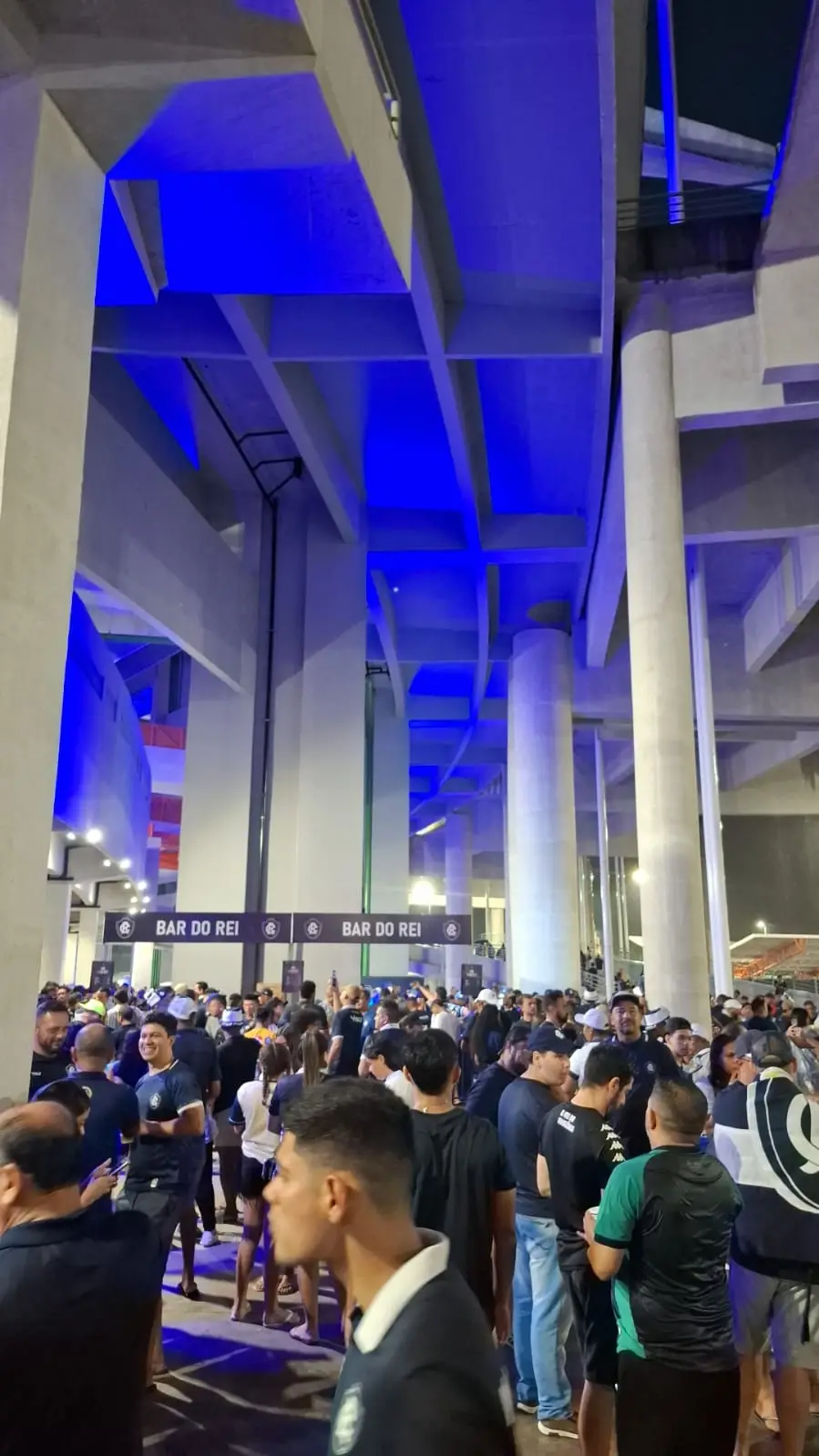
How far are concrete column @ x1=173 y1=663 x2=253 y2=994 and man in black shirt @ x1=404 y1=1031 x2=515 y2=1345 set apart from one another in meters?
13.7

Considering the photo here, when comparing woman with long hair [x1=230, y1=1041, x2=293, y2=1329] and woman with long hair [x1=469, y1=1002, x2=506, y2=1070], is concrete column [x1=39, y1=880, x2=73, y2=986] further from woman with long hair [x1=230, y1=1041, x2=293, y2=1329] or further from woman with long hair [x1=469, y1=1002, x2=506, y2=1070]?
woman with long hair [x1=230, y1=1041, x2=293, y2=1329]

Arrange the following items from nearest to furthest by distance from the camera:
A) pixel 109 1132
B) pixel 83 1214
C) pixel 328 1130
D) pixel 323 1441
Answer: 1. pixel 328 1130
2. pixel 83 1214
3. pixel 323 1441
4. pixel 109 1132

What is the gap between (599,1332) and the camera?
3.71 m

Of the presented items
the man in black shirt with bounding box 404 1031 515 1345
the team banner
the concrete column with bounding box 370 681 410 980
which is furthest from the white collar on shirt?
the concrete column with bounding box 370 681 410 980

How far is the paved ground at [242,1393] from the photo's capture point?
4.18m

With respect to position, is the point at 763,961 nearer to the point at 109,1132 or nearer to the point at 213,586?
the point at 213,586

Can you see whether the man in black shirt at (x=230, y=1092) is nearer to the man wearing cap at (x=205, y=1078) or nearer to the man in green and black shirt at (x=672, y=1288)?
the man wearing cap at (x=205, y=1078)

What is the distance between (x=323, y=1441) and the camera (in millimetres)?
4191

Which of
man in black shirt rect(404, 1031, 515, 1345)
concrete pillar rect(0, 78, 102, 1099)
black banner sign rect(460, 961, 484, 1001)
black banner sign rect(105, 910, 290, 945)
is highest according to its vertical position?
concrete pillar rect(0, 78, 102, 1099)

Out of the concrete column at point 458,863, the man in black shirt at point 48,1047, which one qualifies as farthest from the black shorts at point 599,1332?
the concrete column at point 458,863

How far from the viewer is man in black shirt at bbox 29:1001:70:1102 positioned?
5.86 metres

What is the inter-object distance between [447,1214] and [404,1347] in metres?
2.45

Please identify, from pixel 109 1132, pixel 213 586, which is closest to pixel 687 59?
pixel 213 586

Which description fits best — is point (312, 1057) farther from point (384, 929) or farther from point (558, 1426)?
point (384, 929)
